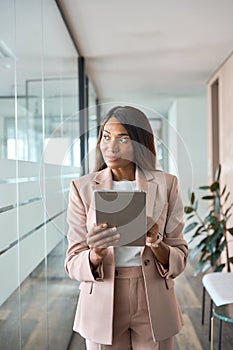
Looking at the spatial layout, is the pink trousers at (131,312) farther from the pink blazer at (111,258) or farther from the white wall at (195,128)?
the white wall at (195,128)

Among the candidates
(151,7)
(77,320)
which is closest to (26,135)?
(77,320)

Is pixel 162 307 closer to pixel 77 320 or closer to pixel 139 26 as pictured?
pixel 77 320

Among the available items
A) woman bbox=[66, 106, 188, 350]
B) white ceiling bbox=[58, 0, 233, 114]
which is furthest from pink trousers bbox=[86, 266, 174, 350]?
white ceiling bbox=[58, 0, 233, 114]

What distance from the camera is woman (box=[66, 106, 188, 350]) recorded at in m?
1.35

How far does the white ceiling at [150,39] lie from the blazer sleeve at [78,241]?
2.17 meters

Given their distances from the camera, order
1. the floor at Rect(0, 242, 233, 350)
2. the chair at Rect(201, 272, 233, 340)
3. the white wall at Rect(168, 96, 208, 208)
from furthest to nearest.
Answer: the white wall at Rect(168, 96, 208, 208), the chair at Rect(201, 272, 233, 340), the floor at Rect(0, 242, 233, 350)

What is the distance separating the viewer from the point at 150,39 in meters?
4.23

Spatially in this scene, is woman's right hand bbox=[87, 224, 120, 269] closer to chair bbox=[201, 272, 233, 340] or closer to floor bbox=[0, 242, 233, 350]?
floor bbox=[0, 242, 233, 350]

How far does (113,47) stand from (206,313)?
2.30m

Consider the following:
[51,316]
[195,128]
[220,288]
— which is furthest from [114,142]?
[195,128]

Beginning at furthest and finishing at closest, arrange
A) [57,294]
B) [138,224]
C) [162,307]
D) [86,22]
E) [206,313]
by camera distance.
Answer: [206,313] < [86,22] < [57,294] < [162,307] < [138,224]

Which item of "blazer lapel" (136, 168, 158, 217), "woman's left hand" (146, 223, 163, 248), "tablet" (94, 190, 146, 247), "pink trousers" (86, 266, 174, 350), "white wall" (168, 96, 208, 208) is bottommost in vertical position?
"pink trousers" (86, 266, 174, 350)

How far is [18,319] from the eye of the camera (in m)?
2.06

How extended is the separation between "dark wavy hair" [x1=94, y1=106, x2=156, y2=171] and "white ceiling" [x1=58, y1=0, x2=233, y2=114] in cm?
207
